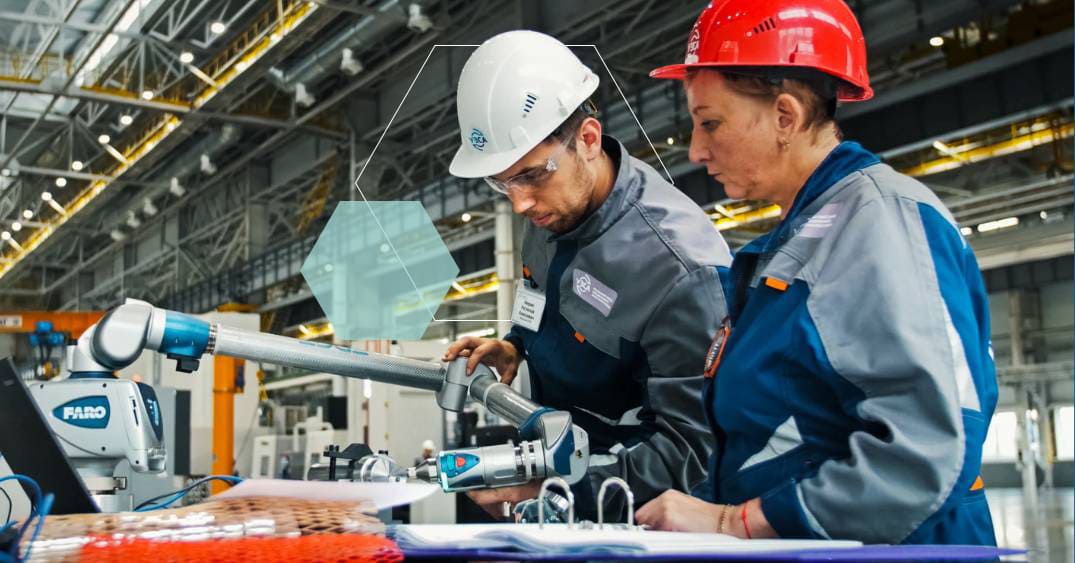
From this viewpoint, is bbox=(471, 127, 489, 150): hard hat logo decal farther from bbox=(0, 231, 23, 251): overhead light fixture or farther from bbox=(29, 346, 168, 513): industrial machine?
bbox=(0, 231, 23, 251): overhead light fixture

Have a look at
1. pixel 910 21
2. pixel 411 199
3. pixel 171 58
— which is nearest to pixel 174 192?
pixel 171 58

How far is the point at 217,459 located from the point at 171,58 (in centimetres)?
652

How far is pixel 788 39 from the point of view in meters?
1.43

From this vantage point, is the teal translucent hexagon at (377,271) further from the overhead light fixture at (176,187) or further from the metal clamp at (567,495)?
the overhead light fixture at (176,187)

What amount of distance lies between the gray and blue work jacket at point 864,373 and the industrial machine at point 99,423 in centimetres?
114

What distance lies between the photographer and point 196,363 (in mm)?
1707

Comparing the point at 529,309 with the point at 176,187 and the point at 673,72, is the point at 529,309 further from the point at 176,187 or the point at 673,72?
the point at 176,187

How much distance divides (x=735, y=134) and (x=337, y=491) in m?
0.78

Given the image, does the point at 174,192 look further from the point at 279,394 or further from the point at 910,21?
the point at 910,21

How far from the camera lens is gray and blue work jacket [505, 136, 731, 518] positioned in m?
1.80

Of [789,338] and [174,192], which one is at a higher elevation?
[174,192]

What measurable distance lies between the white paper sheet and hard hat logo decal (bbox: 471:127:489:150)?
0.98m

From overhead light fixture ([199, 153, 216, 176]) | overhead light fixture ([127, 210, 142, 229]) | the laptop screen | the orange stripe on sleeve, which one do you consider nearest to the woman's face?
the orange stripe on sleeve

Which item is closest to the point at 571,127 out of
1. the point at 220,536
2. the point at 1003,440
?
the point at 220,536
